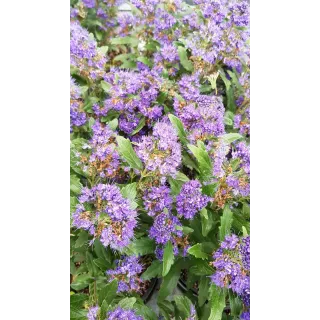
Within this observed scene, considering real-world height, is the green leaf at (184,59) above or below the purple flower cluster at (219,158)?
above

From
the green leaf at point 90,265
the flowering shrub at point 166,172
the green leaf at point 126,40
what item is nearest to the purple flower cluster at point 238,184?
the flowering shrub at point 166,172

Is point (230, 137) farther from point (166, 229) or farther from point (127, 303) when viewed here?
point (127, 303)

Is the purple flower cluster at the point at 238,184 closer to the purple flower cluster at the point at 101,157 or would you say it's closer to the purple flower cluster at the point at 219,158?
the purple flower cluster at the point at 219,158

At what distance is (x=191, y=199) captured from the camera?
1.39 metres

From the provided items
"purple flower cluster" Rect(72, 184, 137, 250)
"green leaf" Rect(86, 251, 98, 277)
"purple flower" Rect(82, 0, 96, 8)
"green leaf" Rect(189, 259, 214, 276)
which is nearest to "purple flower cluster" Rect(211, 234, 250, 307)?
"green leaf" Rect(189, 259, 214, 276)

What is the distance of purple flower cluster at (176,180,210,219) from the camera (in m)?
1.39

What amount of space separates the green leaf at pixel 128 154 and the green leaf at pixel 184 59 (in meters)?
0.67

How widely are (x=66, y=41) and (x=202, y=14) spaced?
3.46ft

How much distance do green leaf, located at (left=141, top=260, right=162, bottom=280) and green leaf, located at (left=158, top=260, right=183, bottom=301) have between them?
0.04 meters

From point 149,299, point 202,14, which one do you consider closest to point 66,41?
point 202,14

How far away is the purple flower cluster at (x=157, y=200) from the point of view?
1413 millimetres

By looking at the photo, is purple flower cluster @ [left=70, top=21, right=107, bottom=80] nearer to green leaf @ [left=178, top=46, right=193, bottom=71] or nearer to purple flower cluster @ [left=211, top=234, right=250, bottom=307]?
green leaf @ [left=178, top=46, right=193, bottom=71]

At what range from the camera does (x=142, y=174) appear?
57.2 inches

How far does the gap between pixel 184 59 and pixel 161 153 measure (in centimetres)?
72
